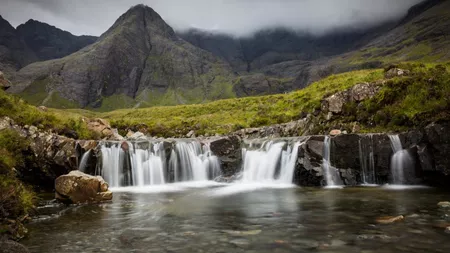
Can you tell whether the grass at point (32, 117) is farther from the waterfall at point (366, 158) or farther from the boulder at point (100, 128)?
the waterfall at point (366, 158)

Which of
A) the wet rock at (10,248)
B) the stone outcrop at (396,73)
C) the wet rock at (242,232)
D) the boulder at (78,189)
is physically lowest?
the wet rock at (242,232)

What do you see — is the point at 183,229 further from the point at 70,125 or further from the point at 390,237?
the point at 70,125

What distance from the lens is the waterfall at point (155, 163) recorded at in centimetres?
2894

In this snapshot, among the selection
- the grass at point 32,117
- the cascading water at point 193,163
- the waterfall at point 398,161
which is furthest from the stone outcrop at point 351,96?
the grass at point 32,117

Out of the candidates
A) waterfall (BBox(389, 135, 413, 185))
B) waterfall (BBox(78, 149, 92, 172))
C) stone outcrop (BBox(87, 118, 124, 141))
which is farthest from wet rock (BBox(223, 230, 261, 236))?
stone outcrop (BBox(87, 118, 124, 141))

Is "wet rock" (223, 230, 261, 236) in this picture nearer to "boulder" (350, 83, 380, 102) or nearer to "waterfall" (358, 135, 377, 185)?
"waterfall" (358, 135, 377, 185)

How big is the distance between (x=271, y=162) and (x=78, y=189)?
17.0 m

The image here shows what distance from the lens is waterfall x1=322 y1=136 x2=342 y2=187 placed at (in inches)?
1024

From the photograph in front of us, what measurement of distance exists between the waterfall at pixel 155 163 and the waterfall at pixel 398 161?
1522 cm

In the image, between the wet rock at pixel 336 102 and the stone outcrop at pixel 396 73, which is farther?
the stone outcrop at pixel 396 73

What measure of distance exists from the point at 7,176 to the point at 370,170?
24096 mm

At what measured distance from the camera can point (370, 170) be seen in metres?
25.9

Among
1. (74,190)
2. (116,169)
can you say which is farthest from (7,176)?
(116,169)

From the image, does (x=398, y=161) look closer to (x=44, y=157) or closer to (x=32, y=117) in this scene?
(x=44, y=157)
